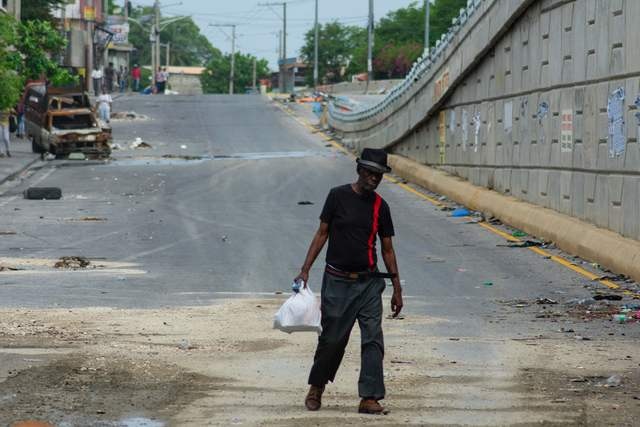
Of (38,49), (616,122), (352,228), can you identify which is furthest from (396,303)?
(38,49)

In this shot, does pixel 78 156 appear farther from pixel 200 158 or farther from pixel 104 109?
pixel 104 109

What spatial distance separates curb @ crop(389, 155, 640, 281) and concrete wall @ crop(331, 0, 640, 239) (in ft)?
1.17

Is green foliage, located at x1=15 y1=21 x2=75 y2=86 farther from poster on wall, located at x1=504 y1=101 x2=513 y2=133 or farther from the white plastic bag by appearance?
the white plastic bag

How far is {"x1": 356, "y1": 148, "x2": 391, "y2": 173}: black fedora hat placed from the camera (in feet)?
31.5

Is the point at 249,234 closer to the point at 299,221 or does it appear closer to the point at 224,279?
the point at 299,221

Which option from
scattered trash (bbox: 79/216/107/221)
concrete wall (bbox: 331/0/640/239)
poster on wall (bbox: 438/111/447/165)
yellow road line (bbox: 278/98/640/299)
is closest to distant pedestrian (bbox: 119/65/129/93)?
yellow road line (bbox: 278/98/640/299)

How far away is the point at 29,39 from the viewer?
51969 mm

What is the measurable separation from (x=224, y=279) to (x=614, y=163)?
23.7 feet

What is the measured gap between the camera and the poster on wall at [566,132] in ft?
84.5

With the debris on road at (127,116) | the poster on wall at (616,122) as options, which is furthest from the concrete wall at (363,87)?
the poster on wall at (616,122)

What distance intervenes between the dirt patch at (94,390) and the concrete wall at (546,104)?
37.8 ft

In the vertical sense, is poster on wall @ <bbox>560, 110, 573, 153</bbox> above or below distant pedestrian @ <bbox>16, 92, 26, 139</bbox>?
above

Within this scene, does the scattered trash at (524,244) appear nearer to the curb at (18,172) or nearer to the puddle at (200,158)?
the curb at (18,172)

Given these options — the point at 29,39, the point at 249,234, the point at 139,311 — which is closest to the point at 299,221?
the point at 249,234
